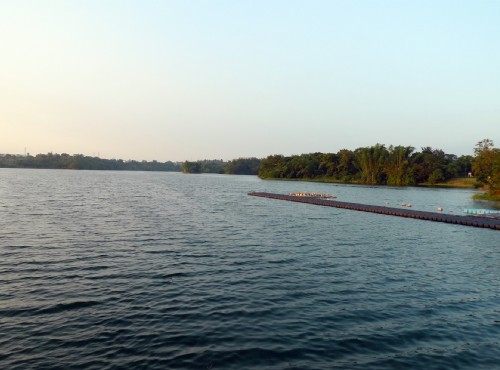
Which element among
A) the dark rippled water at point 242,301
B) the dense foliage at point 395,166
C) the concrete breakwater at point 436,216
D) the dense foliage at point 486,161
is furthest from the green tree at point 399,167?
the dark rippled water at point 242,301

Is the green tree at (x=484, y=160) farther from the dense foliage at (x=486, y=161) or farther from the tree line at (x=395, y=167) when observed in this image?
the tree line at (x=395, y=167)

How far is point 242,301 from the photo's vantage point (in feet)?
55.9

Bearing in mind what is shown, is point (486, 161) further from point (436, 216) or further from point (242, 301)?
point (242, 301)

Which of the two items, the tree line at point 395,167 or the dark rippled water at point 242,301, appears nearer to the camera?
the dark rippled water at point 242,301

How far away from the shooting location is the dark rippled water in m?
12.1

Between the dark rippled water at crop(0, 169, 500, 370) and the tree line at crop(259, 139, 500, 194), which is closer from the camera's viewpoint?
the dark rippled water at crop(0, 169, 500, 370)

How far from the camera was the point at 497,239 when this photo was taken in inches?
1417

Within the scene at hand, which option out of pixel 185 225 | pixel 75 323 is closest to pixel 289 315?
pixel 75 323

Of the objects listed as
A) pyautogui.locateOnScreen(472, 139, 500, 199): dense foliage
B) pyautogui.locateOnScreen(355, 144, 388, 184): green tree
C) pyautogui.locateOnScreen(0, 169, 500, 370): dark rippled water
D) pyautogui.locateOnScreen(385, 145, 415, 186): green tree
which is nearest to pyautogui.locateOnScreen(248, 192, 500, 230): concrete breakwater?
pyautogui.locateOnScreen(0, 169, 500, 370): dark rippled water

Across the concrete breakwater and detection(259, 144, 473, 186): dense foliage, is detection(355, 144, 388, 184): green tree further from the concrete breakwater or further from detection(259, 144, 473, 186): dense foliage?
the concrete breakwater

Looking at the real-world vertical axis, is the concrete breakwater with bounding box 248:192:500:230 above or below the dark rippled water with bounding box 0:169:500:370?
above

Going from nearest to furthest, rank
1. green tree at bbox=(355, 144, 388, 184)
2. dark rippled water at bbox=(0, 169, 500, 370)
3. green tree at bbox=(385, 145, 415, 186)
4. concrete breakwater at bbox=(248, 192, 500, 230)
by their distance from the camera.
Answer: dark rippled water at bbox=(0, 169, 500, 370) → concrete breakwater at bbox=(248, 192, 500, 230) → green tree at bbox=(385, 145, 415, 186) → green tree at bbox=(355, 144, 388, 184)

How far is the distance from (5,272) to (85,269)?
391 cm

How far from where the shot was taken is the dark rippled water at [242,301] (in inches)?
477
